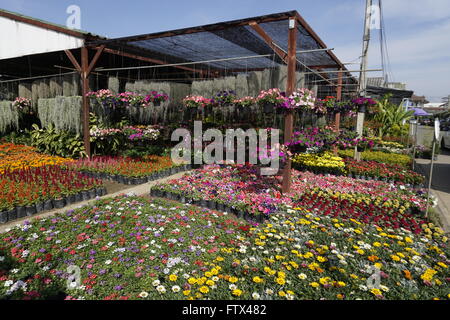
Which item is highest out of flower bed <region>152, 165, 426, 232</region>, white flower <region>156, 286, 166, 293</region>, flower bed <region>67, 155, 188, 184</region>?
flower bed <region>67, 155, 188, 184</region>

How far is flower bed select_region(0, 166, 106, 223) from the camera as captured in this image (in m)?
4.14

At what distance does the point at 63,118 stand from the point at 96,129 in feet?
4.17

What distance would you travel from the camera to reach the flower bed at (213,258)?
2.33 metres

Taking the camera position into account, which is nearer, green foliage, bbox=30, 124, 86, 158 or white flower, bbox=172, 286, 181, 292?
white flower, bbox=172, 286, 181, 292

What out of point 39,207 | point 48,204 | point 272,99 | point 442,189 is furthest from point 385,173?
point 39,207

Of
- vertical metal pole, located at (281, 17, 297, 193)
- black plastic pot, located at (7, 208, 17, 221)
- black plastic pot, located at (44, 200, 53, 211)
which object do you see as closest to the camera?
black plastic pot, located at (7, 208, 17, 221)

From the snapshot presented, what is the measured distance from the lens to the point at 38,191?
183 inches

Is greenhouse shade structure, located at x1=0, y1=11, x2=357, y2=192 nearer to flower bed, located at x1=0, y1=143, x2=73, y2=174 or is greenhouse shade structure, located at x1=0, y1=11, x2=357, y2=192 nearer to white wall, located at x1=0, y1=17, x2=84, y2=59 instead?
white wall, located at x1=0, y1=17, x2=84, y2=59

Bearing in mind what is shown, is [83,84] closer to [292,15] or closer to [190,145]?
[190,145]

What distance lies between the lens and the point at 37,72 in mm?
11953

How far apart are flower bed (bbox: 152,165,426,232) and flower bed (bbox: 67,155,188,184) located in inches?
39.0

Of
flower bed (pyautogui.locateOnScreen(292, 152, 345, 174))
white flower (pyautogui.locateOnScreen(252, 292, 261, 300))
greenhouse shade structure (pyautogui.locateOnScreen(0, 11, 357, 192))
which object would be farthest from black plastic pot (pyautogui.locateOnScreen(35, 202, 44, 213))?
flower bed (pyautogui.locateOnScreen(292, 152, 345, 174))
